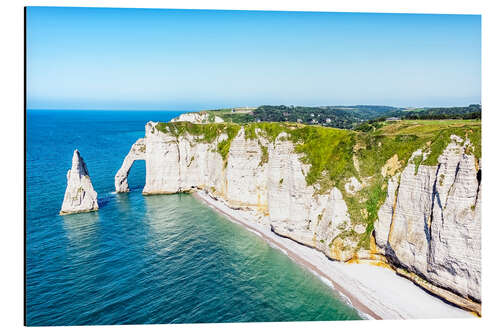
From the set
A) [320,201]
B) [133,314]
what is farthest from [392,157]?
[133,314]

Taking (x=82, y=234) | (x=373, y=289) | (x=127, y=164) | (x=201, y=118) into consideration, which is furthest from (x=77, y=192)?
(x=201, y=118)

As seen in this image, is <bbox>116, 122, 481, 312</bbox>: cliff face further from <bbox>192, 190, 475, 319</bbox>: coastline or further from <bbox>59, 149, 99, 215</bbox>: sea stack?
<bbox>59, 149, 99, 215</bbox>: sea stack

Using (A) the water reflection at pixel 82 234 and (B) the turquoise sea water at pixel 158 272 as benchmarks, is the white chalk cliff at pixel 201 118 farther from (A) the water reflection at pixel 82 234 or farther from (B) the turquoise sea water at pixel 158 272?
(A) the water reflection at pixel 82 234

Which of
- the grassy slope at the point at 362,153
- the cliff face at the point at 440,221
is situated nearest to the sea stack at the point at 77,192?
the grassy slope at the point at 362,153

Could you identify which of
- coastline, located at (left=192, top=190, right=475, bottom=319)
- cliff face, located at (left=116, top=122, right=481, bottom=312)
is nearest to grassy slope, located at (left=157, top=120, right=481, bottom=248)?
cliff face, located at (left=116, top=122, right=481, bottom=312)

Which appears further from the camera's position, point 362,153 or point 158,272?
point 362,153

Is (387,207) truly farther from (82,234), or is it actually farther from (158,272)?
(82,234)
